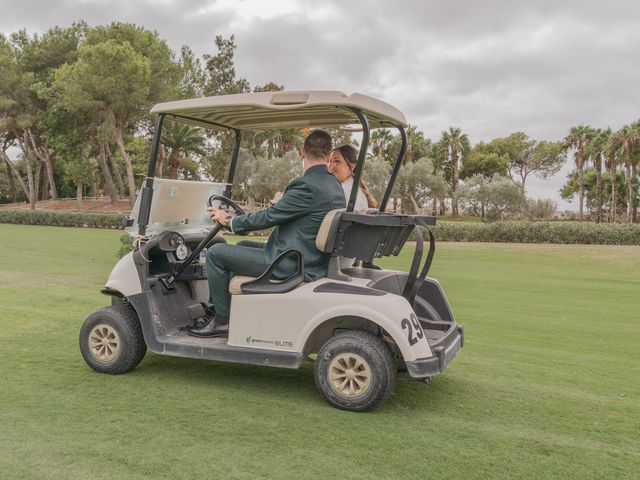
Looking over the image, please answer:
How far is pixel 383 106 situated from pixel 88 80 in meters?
42.4

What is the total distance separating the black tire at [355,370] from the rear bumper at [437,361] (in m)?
0.16

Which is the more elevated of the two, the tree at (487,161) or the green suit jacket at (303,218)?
the tree at (487,161)

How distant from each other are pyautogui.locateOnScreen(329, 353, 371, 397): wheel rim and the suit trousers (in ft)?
3.06

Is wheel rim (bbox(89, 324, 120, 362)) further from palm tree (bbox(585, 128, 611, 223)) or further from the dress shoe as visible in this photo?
palm tree (bbox(585, 128, 611, 223))

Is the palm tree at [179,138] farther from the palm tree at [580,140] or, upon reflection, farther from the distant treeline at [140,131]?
the palm tree at [580,140]

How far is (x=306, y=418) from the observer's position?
4379mm

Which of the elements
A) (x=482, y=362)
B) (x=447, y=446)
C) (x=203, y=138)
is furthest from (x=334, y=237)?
(x=203, y=138)

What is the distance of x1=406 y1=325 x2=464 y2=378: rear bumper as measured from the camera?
→ 4.41 meters

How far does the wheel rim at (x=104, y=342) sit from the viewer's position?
210 inches

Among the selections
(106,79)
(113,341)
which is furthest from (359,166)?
(106,79)

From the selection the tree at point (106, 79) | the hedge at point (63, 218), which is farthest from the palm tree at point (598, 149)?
the hedge at point (63, 218)

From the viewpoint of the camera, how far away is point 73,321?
7.81m

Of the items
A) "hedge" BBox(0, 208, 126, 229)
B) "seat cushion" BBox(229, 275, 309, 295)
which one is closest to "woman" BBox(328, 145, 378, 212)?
"seat cushion" BBox(229, 275, 309, 295)

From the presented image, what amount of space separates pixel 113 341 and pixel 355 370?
2139 millimetres
